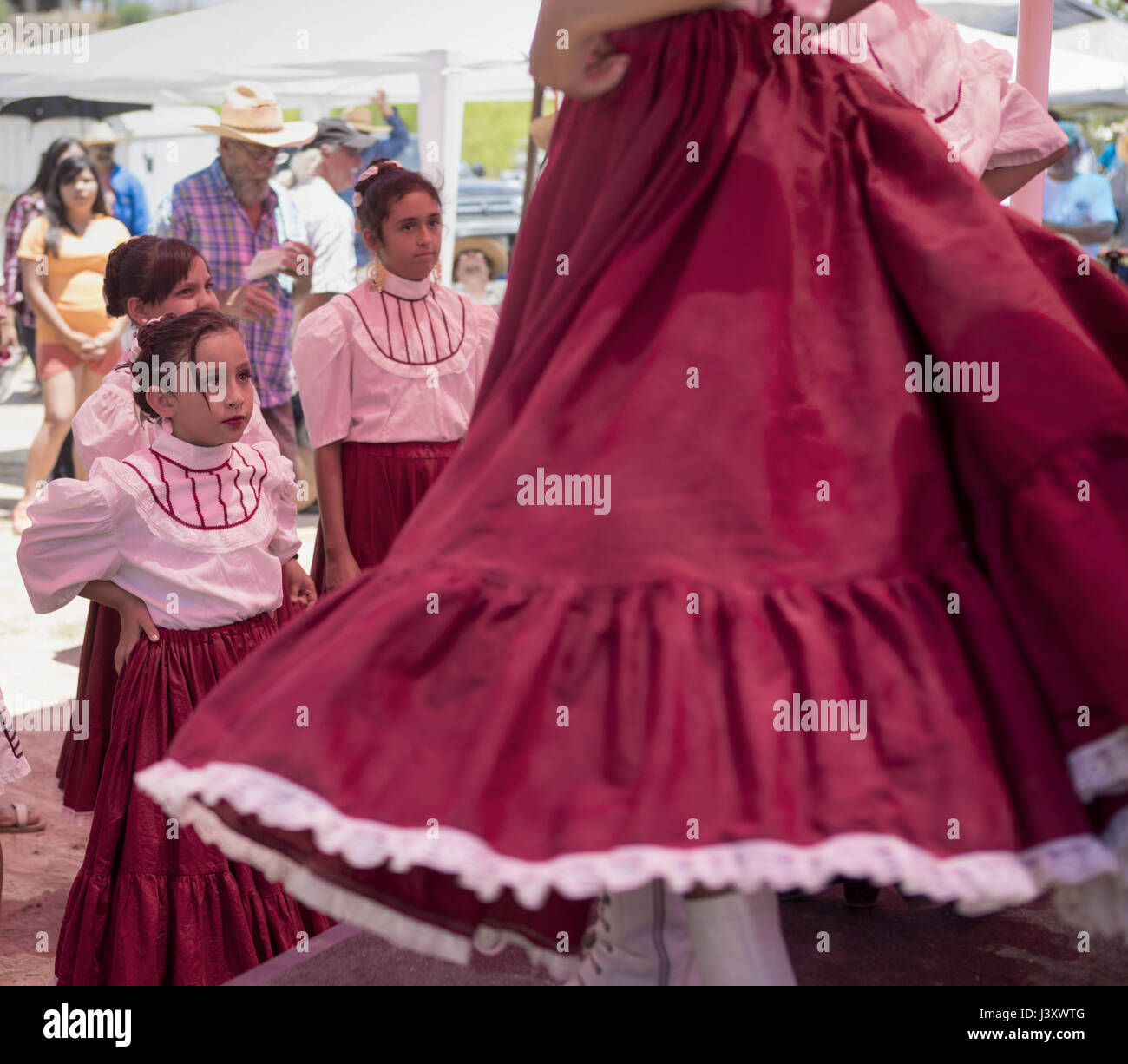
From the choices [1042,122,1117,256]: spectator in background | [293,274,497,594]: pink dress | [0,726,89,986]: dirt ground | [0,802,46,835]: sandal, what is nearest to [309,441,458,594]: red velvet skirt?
[293,274,497,594]: pink dress

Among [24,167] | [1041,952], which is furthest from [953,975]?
[24,167]

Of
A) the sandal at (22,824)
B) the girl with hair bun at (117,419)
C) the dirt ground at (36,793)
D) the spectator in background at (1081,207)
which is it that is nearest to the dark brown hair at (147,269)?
the girl with hair bun at (117,419)

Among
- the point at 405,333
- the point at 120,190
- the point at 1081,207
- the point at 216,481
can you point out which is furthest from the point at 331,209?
the point at 216,481

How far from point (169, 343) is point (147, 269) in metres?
0.50

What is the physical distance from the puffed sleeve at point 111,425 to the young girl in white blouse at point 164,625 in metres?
0.25

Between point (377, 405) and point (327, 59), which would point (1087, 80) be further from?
point (377, 405)

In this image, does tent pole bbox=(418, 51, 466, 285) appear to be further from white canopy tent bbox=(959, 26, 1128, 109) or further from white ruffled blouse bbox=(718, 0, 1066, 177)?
white ruffled blouse bbox=(718, 0, 1066, 177)

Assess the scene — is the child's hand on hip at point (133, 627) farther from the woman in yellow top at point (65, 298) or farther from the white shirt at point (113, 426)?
the woman in yellow top at point (65, 298)

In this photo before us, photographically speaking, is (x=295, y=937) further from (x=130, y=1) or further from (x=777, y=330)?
(x=130, y=1)

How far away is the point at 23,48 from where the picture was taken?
827cm

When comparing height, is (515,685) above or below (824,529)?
below

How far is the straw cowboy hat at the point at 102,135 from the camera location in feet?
28.3

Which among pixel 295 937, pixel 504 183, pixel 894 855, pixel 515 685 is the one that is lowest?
pixel 295 937

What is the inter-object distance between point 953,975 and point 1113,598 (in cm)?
106
